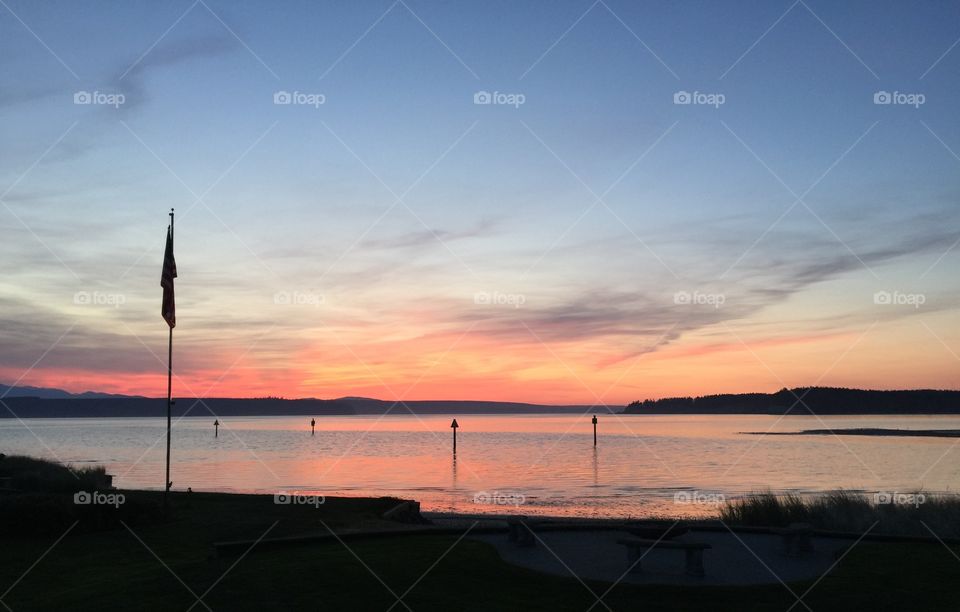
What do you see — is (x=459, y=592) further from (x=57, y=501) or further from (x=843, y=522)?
(x=843, y=522)

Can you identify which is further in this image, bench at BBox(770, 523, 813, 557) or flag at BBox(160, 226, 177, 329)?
flag at BBox(160, 226, 177, 329)

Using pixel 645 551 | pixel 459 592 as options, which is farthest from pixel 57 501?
pixel 645 551

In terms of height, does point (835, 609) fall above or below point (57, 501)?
below

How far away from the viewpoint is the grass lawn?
11484 mm

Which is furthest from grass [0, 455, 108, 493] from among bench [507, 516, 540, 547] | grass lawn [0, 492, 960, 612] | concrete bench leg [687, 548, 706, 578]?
concrete bench leg [687, 548, 706, 578]

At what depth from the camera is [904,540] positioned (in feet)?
54.3

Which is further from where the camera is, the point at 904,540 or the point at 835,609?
the point at 904,540

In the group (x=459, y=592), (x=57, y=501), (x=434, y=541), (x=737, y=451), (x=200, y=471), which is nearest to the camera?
(x=459, y=592)

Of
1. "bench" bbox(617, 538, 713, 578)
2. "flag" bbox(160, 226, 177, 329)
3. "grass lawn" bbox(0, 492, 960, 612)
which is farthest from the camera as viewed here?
"flag" bbox(160, 226, 177, 329)

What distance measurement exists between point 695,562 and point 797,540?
3307 mm

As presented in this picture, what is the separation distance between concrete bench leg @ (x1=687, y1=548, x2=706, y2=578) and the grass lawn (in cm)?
99

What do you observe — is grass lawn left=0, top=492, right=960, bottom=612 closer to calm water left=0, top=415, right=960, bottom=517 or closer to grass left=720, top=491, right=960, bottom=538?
grass left=720, top=491, right=960, bottom=538

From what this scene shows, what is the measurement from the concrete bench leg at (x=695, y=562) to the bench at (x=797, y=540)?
108 inches

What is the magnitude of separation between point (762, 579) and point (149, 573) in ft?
31.5
